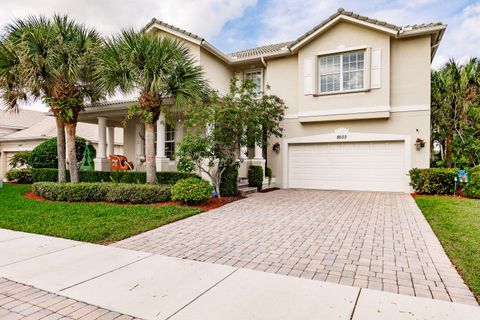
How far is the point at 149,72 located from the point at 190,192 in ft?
13.6

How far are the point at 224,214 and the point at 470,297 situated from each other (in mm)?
5722

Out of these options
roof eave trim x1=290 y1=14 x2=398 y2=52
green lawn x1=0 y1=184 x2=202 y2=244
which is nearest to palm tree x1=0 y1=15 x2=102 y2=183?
green lawn x1=0 y1=184 x2=202 y2=244

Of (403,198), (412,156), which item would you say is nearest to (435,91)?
(412,156)

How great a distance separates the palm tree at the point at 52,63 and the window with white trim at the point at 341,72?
962 centimetres

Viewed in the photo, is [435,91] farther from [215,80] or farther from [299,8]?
[215,80]

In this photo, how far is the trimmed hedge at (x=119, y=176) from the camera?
11219 millimetres

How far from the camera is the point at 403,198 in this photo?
10930 mm

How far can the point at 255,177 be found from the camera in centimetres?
1329

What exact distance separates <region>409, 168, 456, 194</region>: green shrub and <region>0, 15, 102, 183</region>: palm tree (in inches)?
523

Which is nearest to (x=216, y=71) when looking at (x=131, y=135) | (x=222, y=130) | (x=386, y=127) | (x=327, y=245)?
(x=222, y=130)

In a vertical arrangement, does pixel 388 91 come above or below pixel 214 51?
below

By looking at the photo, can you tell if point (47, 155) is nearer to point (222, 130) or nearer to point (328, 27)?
point (222, 130)

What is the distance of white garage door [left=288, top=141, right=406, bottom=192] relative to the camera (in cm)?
1280

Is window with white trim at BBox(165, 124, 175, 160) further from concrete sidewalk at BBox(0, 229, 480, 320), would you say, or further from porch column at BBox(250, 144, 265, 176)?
concrete sidewalk at BBox(0, 229, 480, 320)
